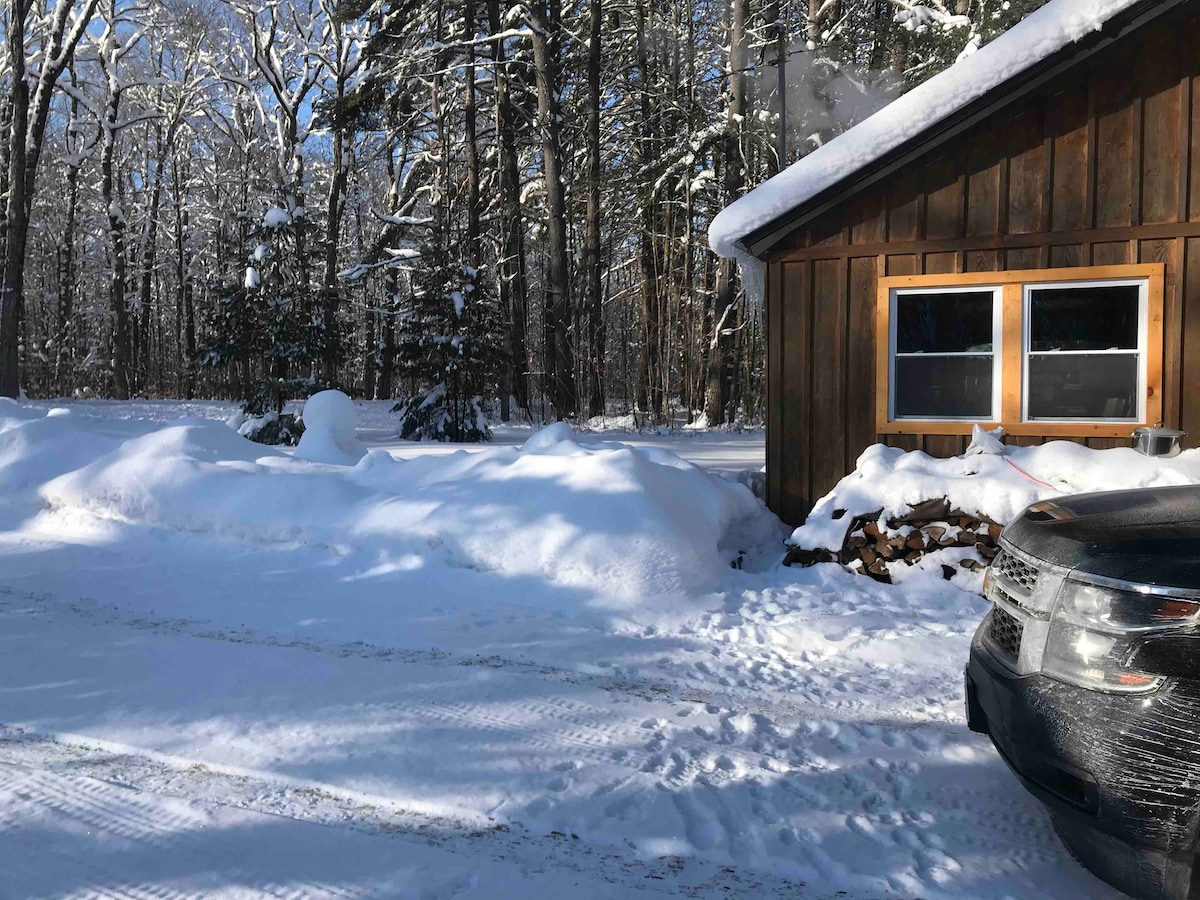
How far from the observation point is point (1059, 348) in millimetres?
7844

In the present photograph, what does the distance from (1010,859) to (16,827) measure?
3.41 meters

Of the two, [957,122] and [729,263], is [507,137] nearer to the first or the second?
[729,263]

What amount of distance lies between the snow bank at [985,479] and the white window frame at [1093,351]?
48 centimetres

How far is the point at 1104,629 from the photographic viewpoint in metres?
2.56

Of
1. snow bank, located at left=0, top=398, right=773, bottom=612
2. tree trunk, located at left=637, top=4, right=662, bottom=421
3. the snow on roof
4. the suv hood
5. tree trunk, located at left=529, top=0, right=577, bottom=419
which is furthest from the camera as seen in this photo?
tree trunk, located at left=529, top=0, right=577, bottom=419

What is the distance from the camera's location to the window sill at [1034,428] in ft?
24.8

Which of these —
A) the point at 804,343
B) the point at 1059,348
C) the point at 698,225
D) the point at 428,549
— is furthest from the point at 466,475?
the point at 698,225

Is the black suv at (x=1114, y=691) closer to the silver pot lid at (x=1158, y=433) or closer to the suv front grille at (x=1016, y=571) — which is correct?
the suv front grille at (x=1016, y=571)

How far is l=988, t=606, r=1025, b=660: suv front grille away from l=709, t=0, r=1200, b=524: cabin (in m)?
5.28

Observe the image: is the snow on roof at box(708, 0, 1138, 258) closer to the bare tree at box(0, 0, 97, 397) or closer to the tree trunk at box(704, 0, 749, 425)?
the tree trunk at box(704, 0, 749, 425)

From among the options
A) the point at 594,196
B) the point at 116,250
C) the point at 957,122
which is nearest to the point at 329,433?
the point at 957,122

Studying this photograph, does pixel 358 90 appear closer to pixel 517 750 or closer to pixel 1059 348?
pixel 1059 348

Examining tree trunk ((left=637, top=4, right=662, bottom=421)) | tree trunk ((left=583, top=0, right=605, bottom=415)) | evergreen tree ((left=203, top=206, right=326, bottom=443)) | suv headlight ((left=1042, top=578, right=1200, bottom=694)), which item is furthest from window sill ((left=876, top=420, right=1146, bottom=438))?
tree trunk ((left=583, top=0, right=605, bottom=415))

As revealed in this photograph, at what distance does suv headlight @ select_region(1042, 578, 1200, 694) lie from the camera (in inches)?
96.6
